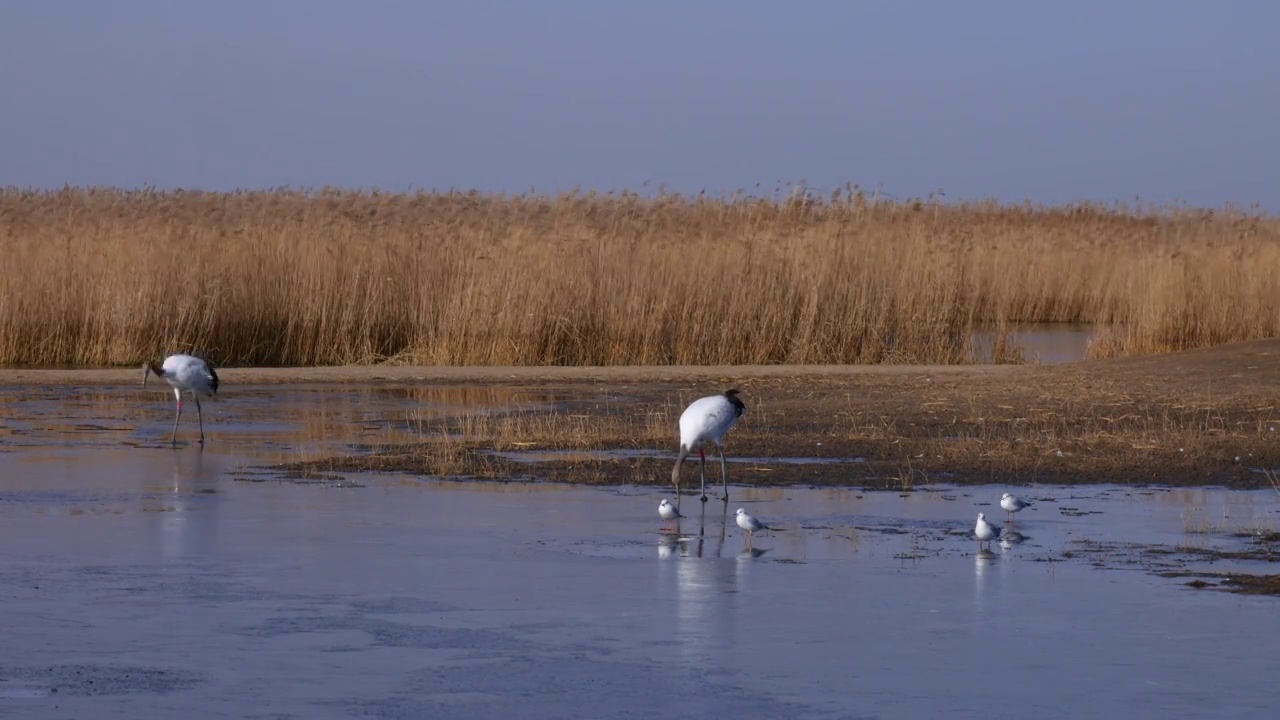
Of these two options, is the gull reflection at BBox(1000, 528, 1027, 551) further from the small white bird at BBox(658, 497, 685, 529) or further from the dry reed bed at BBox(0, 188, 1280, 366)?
the dry reed bed at BBox(0, 188, 1280, 366)

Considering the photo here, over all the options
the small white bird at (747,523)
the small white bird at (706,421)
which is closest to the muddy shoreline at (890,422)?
the small white bird at (706,421)

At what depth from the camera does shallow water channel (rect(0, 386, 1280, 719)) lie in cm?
622

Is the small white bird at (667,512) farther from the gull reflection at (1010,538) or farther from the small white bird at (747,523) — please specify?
the gull reflection at (1010,538)

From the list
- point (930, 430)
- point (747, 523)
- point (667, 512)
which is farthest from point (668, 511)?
point (930, 430)

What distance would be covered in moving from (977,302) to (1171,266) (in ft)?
9.55

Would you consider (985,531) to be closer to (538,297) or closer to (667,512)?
(667,512)

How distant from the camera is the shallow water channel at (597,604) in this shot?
6.22 metres

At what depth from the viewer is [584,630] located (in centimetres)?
729

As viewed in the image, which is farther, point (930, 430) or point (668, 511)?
point (930, 430)

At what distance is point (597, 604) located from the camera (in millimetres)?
7832

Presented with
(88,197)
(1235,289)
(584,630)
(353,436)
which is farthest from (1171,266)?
(88,197)

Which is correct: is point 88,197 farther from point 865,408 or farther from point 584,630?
point 584,630

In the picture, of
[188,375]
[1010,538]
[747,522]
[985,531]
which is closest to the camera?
[985,531]

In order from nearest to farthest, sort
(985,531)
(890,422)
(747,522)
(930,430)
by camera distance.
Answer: (985,531)
(747,522)
(930,430)
(890,422)
